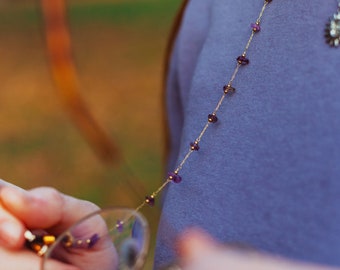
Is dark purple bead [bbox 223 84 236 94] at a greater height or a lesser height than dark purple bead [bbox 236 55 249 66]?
lesser

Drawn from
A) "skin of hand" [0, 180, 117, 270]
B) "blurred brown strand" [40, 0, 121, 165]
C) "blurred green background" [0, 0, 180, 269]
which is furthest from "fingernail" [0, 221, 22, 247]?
"blurred brown strand" [40, 0, 121, 165]

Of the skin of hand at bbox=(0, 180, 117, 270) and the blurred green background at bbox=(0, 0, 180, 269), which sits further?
the blurred green background at bbox=(0, 0, 180, 269)

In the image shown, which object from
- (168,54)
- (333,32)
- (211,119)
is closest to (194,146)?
(211,119)

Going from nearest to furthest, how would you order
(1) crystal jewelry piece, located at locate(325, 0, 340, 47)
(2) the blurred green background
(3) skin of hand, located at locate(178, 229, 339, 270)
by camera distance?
(3) skin of hand, located at locate(178, 229, 339, 270) → (1) crystal jewelry piece, located at locate(325, 0, 340, 47) → (2) the blurred green background

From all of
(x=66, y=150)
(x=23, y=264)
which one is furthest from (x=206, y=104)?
(x=66, y=150)

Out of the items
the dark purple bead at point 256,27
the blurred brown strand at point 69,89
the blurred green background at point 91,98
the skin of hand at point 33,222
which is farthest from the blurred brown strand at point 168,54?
the blurred brown strand at point 69,89

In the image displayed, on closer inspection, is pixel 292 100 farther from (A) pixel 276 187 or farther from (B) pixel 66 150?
(B) pixel 66 150

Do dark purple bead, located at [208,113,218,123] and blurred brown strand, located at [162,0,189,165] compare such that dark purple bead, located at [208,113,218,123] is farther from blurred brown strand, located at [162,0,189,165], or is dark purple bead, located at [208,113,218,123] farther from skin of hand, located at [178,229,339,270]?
blurred brown strand, located at [162,0,189,165]
